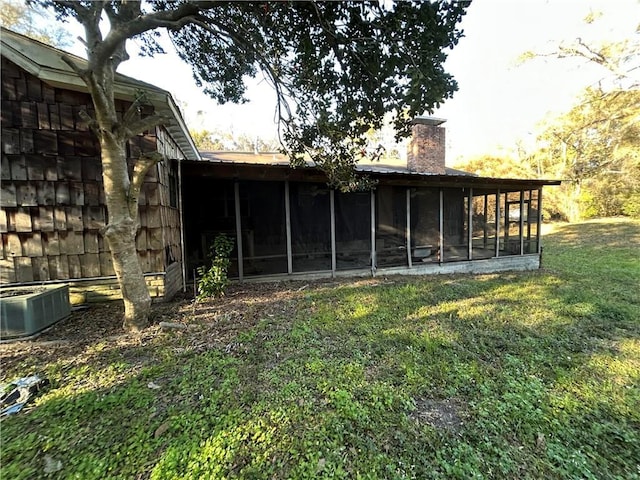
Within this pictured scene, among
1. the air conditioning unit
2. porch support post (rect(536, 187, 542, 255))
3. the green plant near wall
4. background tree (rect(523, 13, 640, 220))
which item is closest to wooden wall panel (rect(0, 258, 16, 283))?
the air conditioning unit

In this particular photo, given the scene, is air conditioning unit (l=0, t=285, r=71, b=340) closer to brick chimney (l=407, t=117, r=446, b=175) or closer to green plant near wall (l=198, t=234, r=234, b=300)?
green plant near wall (l=198, t=234, r=234, b=300)

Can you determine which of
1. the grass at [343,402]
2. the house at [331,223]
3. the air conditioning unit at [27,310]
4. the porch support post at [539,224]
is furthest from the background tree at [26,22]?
the porch support post at [539,224]

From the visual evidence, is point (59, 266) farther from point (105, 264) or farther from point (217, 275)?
point (217, 275)

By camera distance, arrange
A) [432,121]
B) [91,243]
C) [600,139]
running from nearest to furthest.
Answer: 1. [91,243]
2. [432,121]
3. [600,139]

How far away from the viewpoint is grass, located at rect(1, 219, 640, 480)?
195 cm

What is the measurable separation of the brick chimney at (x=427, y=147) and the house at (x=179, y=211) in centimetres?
206

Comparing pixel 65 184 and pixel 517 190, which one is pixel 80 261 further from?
pixel 517 190

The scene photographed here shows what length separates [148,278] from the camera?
15.2 feet

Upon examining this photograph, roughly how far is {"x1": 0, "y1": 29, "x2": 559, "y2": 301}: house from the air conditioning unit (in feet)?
1.83

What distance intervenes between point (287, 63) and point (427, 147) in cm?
919

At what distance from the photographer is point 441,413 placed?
2490 mm

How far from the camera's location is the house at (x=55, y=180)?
400cm

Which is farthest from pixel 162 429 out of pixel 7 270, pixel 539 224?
pixel 539 224

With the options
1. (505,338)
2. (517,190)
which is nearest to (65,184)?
(505,338)
